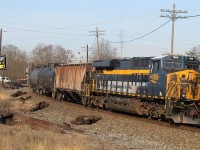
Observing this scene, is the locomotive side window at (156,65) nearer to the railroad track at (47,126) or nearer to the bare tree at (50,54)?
the railroad track at (47,126)

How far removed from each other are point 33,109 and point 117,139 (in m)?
12.8

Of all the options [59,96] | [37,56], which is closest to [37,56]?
[37,56]

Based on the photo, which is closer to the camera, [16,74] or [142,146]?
[142,146]

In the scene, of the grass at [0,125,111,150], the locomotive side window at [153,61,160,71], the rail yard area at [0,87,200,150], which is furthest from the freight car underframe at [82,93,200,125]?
the grass at [0,125,111,150]

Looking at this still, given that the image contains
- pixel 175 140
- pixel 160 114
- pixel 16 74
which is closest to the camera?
pixel 175 140

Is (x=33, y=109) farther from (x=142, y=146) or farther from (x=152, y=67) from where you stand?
(x=142, y=146)

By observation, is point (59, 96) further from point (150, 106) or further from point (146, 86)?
point (150, 106)

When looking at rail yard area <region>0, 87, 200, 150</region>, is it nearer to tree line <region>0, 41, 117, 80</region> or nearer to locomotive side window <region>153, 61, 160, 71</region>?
locomotive side window <region>153, 61, 160, 71</region>

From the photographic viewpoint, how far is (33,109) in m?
25.3

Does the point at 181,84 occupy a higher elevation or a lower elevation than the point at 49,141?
higher

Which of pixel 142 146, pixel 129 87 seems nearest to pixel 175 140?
pixel 142 146

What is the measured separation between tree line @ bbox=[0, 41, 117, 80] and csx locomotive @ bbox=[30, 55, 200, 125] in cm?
7257

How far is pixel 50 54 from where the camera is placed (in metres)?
113

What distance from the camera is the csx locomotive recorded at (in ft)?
54.0
